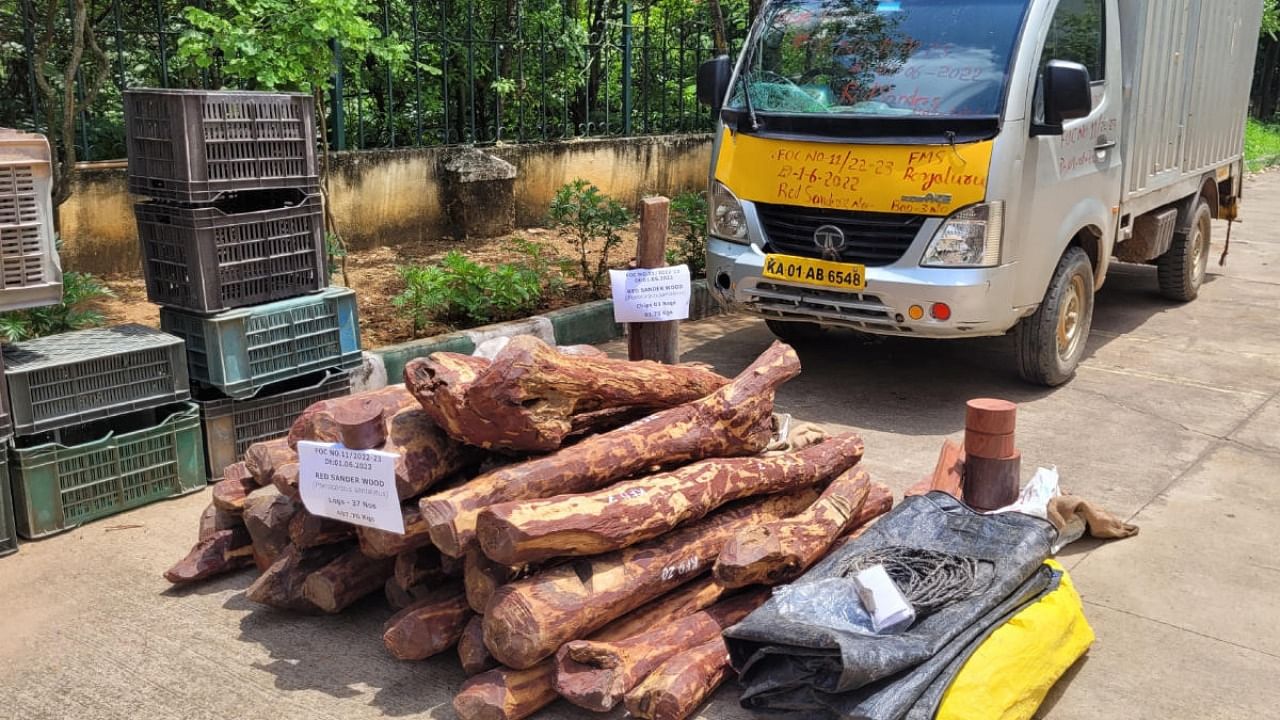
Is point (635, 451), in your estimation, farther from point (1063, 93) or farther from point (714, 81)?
point (714, 81)

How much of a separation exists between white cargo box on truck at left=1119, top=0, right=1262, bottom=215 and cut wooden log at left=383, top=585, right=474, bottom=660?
5.80 meters

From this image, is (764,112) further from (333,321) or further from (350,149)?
(350,149)

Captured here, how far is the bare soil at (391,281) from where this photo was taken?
732cm

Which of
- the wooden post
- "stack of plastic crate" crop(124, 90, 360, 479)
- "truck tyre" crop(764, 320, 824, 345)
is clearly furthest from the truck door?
"stack of plastic crate" crop(124, 90, 360, 479)

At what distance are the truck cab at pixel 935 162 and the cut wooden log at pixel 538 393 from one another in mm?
2695

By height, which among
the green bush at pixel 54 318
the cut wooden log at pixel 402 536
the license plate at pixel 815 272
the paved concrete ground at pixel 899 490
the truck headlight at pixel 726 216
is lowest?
the paved concrete ground at pixel 899 490

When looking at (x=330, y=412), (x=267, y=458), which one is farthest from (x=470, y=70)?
(x=330, y=412)

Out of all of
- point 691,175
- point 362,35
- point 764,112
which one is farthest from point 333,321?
point 691,175

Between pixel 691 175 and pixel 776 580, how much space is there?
978 cm

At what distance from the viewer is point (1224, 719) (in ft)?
11.9

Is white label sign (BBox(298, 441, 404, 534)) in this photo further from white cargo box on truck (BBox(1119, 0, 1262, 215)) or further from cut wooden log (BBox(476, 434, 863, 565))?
white cargo box on truck (BBox(1119, 0, 1262, 215))

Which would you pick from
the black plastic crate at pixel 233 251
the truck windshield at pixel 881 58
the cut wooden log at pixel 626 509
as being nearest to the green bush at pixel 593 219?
the truck windshield at pixel 881 58

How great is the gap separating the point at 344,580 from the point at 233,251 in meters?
2.05

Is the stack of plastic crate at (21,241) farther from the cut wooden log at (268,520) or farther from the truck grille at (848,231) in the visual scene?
the truck grille at (848,231)
